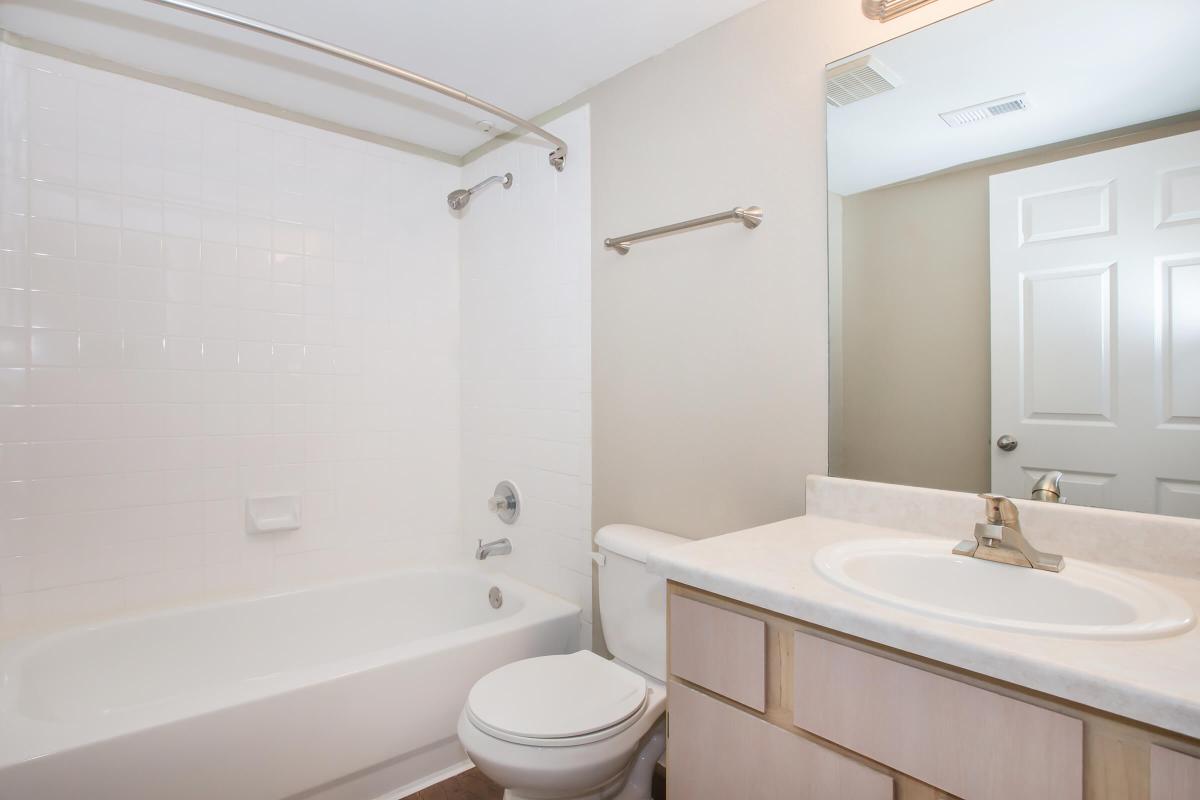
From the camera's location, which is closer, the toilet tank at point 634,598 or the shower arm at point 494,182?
the toilet tank at point 634,598

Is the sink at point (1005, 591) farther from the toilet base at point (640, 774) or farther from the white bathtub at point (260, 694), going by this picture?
the white bathtub at point (260, 694)

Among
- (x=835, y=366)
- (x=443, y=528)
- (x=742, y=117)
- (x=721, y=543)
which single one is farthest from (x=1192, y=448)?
(x=443, y=528)

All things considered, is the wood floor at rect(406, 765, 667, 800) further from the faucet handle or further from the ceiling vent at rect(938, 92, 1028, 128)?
the ceiling vent at rect(938, 92, 1028, 128)

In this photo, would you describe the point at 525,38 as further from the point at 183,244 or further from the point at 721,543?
the point at 721,543

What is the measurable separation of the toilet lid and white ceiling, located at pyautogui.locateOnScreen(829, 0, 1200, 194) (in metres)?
1.38

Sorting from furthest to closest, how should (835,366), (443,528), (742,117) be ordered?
(443,528)
(742,117)
(835,366)

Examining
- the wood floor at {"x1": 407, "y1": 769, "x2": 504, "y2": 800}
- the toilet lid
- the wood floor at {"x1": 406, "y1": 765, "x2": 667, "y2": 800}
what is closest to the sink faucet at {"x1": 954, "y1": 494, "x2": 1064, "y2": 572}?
the toilet lid

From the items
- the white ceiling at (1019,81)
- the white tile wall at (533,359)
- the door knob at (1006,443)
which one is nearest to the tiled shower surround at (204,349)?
the white tile wall at (533,359)

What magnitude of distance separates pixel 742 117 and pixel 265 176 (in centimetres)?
180

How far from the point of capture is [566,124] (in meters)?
2.32

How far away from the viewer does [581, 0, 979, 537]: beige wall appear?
1.59m

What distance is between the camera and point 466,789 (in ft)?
6.28

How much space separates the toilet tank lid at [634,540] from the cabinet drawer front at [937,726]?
2.75ft

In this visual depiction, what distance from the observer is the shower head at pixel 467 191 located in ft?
8.28
